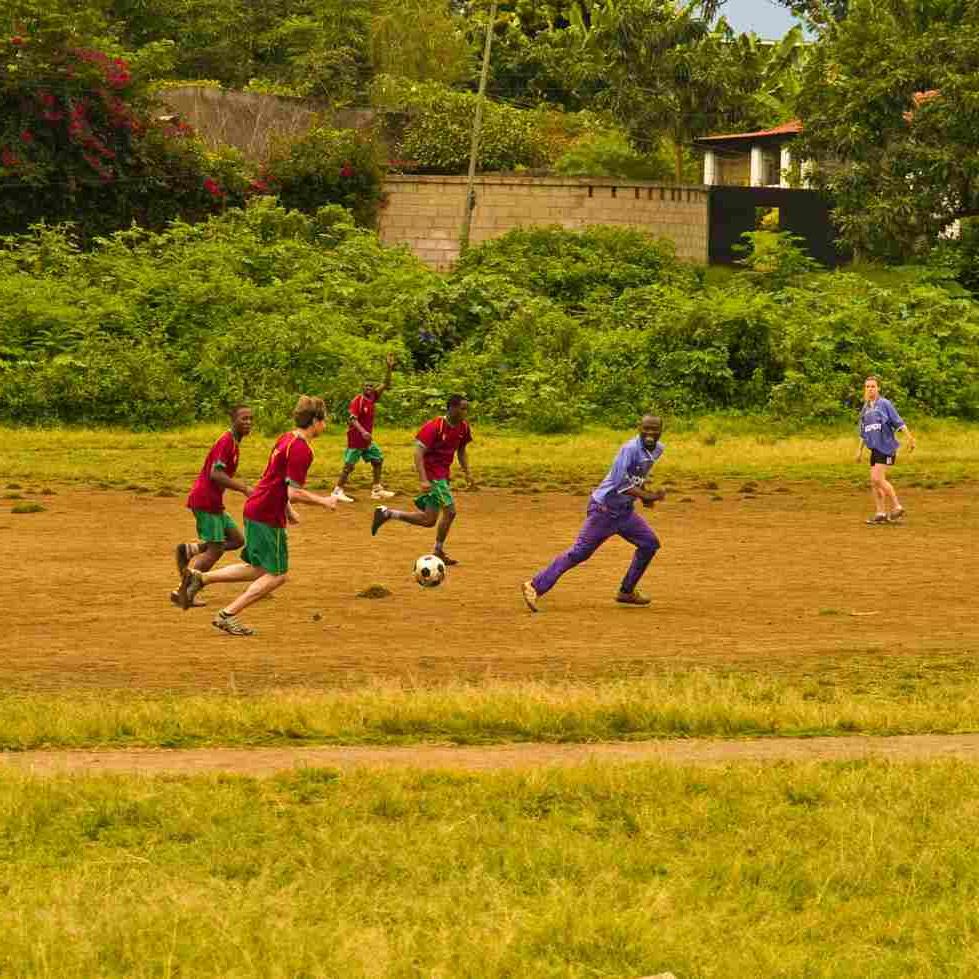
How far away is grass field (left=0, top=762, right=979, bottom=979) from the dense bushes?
22.1m

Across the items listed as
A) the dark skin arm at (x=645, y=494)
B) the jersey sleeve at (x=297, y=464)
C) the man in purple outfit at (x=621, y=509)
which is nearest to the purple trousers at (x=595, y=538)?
the man in purple outfit at (x=621, y=509)

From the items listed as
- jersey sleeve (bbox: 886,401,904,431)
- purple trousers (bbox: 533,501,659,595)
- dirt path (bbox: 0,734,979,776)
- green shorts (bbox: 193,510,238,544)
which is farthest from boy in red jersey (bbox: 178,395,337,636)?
jersey sleeve (bbox: 886,401,904,431)

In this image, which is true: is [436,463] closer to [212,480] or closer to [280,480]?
[212,480]

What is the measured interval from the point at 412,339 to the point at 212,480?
2039cm

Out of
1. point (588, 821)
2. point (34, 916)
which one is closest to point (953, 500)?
point (588, 821)

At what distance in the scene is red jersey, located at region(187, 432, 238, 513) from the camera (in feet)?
49.9

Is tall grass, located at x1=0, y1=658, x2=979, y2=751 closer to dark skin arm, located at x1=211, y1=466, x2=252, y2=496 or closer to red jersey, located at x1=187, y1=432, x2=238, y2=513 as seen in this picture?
dark skin arm, located at x1=211, y1=466, x2=252, y2=496

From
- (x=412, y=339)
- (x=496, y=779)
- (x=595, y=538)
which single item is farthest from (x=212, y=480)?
(x=412, y=339)

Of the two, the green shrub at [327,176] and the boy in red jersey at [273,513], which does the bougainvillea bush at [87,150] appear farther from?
the boy in red jersey at [273,513]

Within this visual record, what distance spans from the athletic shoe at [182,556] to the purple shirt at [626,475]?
325 cm

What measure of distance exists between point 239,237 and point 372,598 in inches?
906

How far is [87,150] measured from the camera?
41125 mm

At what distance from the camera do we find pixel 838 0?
6912 cm

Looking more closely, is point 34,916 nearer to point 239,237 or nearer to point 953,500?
point 953,500
